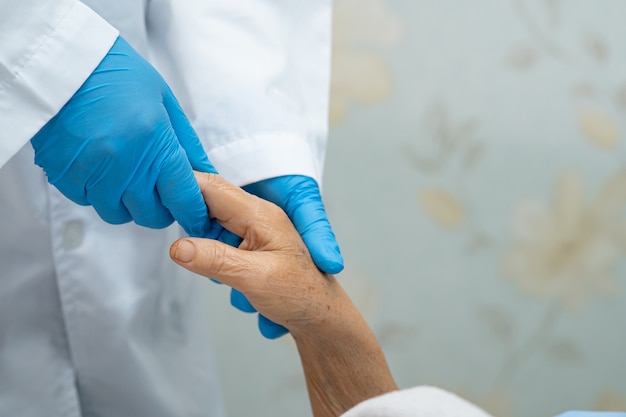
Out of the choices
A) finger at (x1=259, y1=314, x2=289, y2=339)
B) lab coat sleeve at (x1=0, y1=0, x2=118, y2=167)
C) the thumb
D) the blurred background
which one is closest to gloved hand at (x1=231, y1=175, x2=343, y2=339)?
finger at (x1=259, y1=314, x2=289, y2=339)

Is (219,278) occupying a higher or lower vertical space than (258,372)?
higher

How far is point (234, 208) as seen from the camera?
797 mm

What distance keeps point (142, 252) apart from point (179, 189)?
0.18 meters

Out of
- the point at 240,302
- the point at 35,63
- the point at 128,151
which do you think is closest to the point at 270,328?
the point at 240,302

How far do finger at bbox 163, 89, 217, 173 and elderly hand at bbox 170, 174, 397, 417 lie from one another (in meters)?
0.03

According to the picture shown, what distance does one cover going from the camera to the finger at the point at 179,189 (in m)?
0.75

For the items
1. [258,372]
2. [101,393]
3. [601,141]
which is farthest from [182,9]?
[601,141]

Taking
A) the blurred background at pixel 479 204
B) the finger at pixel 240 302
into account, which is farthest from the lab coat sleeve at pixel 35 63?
the blurred background at pixel 479 204

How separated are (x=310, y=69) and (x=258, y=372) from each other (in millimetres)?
719

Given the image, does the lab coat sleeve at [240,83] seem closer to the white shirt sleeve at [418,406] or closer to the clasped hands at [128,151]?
the clasped hands at [128,151]

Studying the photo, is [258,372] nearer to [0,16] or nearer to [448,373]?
[448,373]

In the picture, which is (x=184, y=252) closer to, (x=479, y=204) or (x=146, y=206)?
(x=146, y=206)

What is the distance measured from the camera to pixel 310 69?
1.03 meters

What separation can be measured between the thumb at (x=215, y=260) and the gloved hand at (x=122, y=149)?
75 mm
